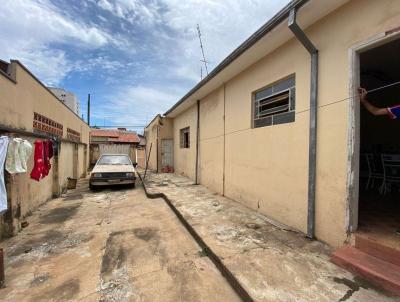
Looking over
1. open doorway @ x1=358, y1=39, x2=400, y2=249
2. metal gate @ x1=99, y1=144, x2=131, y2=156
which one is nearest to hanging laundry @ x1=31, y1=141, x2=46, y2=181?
open doorway @ x1=358, y1=39, x2=400, y2=249

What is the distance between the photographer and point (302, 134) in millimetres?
3959

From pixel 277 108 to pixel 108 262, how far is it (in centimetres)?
425

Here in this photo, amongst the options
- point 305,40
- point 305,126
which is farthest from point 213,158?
point 305,40

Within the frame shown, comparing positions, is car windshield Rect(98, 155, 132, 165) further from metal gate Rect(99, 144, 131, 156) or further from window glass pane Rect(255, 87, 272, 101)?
metal gate Rect(99, 144, 131, 156)

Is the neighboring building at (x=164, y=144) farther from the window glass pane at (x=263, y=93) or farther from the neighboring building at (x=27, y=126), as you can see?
the window glass pane at (x=263, y=93)

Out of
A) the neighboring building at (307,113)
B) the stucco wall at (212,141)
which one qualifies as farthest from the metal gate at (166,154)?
the neighboring building at (307,113)

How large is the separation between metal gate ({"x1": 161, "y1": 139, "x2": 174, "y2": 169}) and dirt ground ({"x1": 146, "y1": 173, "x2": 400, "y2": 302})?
31.5 ft

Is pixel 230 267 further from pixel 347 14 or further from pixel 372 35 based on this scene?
pixel 347 14

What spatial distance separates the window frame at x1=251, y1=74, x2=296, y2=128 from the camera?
14.3ft

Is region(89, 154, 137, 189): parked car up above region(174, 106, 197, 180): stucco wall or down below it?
below

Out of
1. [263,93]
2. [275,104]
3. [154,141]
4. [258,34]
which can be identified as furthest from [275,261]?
[154,141]

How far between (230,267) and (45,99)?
299 inches

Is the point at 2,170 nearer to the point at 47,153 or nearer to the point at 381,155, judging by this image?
the point at 47,153

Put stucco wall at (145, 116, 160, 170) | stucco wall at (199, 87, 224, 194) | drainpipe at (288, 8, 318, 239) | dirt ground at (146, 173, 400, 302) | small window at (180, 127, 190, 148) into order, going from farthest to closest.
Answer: stucco wall at (145, 116, 160, 170)
small window at (180, 127, 190, 148)
stucco wall at (199, 87, 224, 194)
drainpipe at (288, 8, 318, 239)
dirt ground at (146, 173, 400, 302)
